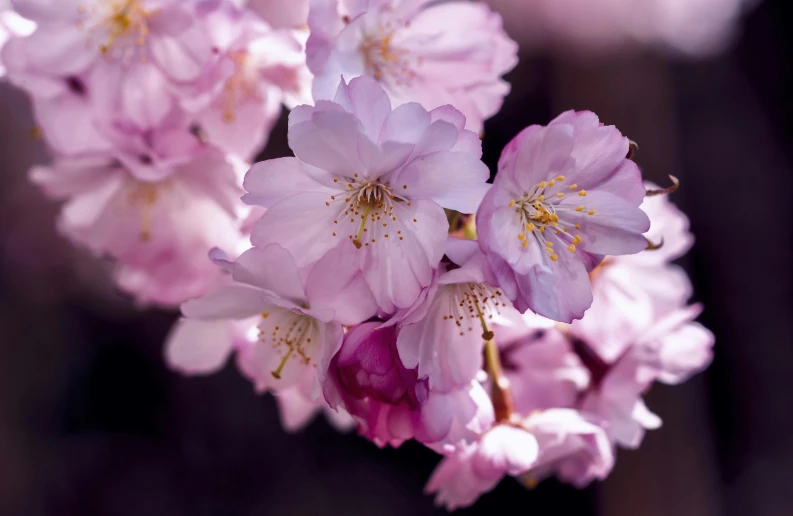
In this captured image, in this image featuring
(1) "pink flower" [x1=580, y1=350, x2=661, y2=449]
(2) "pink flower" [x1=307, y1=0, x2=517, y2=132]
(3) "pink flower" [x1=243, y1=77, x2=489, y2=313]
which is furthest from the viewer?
(1) "pink flower" [x1=580, y1=350, x2=661, y2=449]

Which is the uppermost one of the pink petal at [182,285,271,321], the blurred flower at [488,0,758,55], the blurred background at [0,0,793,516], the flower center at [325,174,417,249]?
the flower center at [325,174,417,249]

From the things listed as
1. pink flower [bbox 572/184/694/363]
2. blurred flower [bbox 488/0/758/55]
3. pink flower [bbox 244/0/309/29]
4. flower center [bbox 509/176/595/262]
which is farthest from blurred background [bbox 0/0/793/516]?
flower center [bbox 509/176/595/262]

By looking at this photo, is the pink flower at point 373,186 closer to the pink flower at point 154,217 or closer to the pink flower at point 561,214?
the pink flower at point 561,214

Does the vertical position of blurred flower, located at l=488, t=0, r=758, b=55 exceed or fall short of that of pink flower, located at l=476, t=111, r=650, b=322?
it falls short

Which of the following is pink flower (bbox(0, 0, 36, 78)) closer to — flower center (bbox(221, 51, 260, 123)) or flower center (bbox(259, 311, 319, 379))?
flower center (bbox(221, 51, 260, 123))

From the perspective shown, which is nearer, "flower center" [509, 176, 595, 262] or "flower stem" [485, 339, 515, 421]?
→ "flower center" [509, 176, 595, 262]

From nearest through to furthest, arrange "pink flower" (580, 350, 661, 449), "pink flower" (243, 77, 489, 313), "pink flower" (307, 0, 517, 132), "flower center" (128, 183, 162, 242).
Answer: "pink flower" (243, 77, 489, 313)
"pink flower" (307, 0, 517, 132)
"pink flower" (580, 350, 661, 449)
"flower center" (128, 183, 162, 242)

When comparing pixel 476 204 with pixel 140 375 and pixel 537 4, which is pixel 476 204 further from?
pixel 537 4

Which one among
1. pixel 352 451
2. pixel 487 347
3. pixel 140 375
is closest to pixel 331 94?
pixel 487 347
